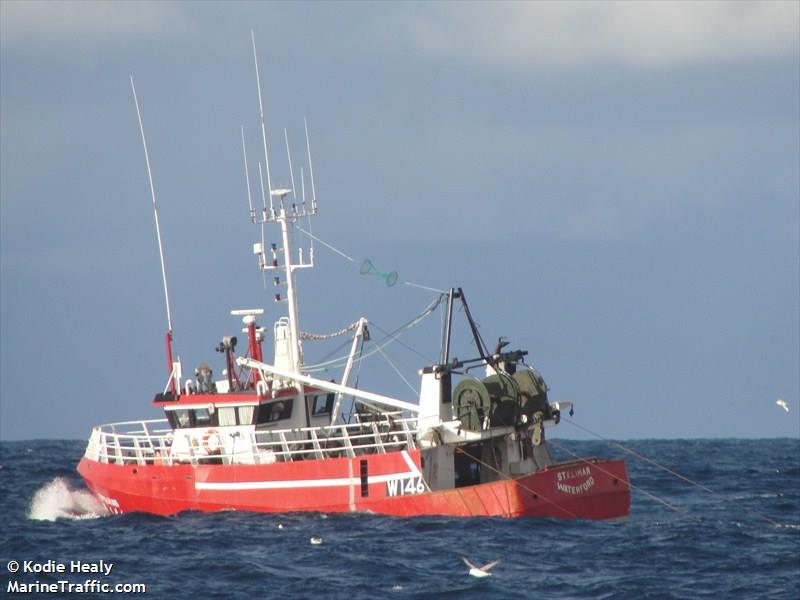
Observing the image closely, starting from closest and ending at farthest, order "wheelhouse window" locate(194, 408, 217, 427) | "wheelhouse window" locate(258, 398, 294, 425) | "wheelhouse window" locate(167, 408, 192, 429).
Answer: "wheelhouse window" locate(258, 398, 294, 425)
"wheelhouse window" locate(194, 408, 217, 427)
"wheelhouse window" locate(167, 408, 192, 429)

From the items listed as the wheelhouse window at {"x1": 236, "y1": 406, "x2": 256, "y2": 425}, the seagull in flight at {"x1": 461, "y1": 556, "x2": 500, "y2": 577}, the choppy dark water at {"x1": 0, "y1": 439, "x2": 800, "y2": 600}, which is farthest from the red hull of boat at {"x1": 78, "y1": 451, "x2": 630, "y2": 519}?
the seagull in flight at {"x1": 461, "y1": 556, "x2": 500, "y2": 577}

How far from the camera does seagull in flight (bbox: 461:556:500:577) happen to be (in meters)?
25.2

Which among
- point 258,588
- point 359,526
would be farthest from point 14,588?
point 359,526

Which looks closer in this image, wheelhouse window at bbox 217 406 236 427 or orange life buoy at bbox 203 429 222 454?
wheelhouse window at bbox 217 406 236 427

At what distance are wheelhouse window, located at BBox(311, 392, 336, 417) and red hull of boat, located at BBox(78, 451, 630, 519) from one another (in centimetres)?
335

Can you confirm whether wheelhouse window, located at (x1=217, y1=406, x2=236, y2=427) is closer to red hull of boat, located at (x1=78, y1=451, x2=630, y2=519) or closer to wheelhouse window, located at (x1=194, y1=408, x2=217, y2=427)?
wheelhouse window, located at (x1=194, y1=408, x2=217, y2=427)

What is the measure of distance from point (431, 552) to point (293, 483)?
262 inches

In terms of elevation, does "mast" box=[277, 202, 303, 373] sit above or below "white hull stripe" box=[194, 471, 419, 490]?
above

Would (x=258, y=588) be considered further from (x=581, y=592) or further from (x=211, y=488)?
(x=211, y=488)

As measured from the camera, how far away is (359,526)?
3125cm

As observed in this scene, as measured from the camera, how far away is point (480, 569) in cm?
2562

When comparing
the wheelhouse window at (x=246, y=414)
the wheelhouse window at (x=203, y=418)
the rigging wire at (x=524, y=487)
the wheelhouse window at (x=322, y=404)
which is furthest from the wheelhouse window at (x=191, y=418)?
the rigging wire at (x=524, y=487)

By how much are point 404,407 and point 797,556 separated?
10.5 meters

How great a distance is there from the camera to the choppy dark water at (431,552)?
24.5 m
